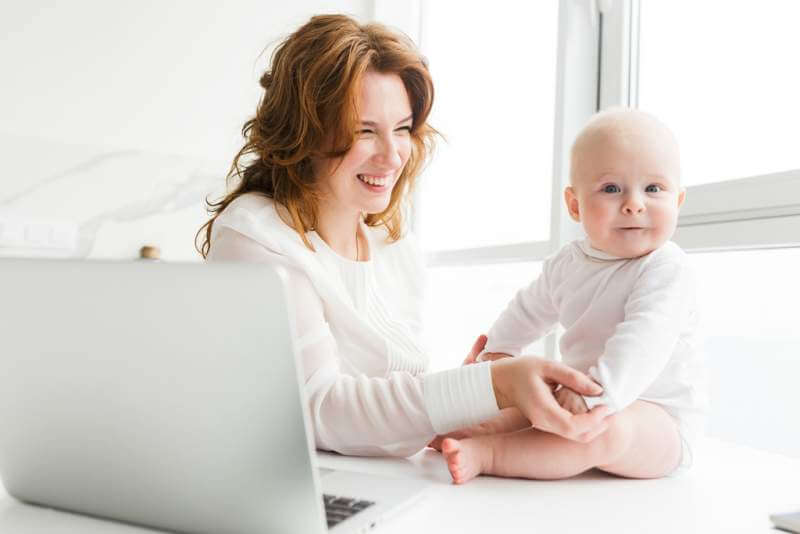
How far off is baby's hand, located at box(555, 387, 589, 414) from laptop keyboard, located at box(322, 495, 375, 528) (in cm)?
26

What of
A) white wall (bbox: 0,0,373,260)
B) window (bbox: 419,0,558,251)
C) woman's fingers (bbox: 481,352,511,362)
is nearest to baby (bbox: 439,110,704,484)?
woman's fingers (bbox: 481,352,511,362)

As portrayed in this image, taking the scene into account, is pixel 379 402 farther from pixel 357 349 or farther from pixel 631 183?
pixel 631 183

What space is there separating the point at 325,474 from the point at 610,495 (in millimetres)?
323

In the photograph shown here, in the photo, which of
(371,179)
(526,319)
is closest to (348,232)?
(371,179)

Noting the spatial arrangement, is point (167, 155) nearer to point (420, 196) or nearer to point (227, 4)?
point (227, 4)

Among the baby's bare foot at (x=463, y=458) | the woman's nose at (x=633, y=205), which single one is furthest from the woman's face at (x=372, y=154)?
the baby's bare foot at (x=463, y=458)

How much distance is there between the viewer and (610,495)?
818 mm

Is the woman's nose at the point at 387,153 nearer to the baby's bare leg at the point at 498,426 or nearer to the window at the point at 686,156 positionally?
the baby's bare leg at the point at 498,426

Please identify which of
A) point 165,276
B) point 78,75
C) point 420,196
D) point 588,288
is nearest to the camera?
point 165,276

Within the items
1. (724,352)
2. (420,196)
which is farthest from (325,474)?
(420,196)

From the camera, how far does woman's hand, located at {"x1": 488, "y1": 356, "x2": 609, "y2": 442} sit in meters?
0.81

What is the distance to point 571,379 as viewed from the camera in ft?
2.68

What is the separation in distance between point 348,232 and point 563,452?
567mm

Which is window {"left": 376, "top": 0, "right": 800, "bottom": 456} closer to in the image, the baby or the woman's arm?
the baby
